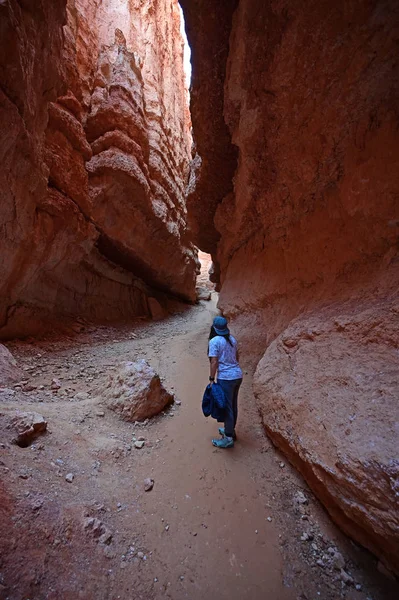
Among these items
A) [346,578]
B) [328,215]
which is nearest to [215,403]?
[346,578]

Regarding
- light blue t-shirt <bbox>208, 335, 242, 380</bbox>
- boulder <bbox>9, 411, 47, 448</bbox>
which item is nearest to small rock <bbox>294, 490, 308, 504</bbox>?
light blue t-shirt <bbox>208, 335, 242, 380</bbox>

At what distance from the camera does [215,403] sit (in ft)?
9.90

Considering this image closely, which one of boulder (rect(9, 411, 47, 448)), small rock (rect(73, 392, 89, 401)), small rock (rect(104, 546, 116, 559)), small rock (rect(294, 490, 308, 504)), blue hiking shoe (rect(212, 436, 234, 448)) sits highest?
boulder (rect(9, 411, 47, 448))

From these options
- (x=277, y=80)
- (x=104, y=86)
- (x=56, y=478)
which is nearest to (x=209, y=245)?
(x=277, y=80)

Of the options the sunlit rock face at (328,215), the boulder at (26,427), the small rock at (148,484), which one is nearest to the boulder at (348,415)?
the sunlit rock face at (328,215)

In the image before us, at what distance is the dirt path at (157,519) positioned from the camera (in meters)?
1.60

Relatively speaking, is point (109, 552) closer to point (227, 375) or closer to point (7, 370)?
point (227, 375)

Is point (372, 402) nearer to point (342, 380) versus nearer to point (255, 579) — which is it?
point (342, 380)

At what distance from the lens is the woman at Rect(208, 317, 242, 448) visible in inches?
120

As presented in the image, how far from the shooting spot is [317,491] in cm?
234

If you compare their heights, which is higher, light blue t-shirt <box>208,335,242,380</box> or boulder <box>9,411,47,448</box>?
light blue t-shirt <box>208,335,242,380</box>

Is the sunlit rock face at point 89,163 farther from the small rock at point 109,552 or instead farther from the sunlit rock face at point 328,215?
the small rock at point 109,552

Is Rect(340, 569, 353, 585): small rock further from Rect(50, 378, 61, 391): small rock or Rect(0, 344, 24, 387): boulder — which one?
Rect(0, 344, 24, 387): boulder

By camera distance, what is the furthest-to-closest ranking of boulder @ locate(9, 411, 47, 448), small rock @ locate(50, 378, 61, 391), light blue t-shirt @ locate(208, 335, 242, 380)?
small rock @ locate(50, 378, 61, 391) → light blue t-shirt @ locate(208, 335, 242, 380) → boulder @ locate(9, 411, 47, 448)
